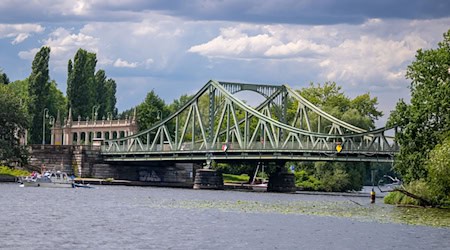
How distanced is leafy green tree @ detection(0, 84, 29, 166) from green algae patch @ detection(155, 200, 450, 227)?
139 feet

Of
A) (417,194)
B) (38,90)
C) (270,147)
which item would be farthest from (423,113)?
(38,90)

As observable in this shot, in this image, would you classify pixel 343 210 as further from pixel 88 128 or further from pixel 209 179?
pixel 88 128

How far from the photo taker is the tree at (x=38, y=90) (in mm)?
158125

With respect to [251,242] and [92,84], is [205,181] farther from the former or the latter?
[251,242]

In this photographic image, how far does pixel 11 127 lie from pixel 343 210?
59.0m

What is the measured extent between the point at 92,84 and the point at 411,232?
403ft

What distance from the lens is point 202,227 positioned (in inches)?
2279

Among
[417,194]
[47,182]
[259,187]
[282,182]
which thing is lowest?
[417,194]

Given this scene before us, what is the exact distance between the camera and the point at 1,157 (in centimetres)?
12444

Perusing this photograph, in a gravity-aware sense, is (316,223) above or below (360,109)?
below

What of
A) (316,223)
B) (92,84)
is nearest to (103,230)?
(316,223)

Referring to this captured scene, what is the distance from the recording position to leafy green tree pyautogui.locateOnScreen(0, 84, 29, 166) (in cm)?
12369

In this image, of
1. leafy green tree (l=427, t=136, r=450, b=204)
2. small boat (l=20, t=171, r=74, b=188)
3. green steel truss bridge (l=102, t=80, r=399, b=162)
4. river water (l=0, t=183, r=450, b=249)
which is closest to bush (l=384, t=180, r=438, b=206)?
leafy green tree (l=427, t=136, r=450, b=204)

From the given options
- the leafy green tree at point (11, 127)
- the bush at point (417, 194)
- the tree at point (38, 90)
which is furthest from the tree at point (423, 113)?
the tree at point (38, 90)
